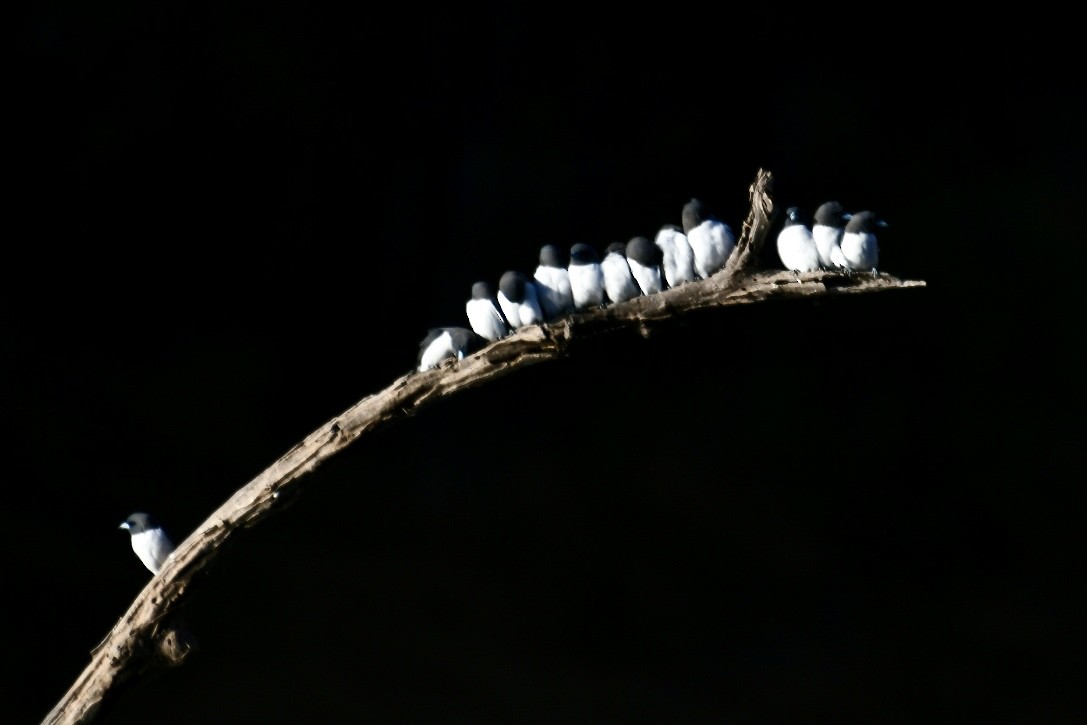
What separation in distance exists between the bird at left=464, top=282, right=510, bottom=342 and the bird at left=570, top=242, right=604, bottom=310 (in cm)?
27

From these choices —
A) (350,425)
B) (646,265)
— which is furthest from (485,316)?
(350,425)

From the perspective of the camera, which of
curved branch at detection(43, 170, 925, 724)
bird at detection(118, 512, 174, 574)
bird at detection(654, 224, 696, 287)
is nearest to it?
curved branch at detection(43, 170, 925, 724)

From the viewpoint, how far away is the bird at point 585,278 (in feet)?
16.0

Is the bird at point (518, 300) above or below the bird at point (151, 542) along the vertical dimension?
above

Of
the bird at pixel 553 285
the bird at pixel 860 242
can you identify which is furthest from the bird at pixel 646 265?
the bird at pixel 860 242

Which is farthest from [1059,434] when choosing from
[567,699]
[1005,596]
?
[567,699]

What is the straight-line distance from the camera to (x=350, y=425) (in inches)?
167

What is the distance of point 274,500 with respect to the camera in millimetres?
4254

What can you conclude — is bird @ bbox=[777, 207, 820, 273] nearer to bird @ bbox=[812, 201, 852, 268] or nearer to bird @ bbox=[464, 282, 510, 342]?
bird @ bbox=[812, 201, 852, 268]

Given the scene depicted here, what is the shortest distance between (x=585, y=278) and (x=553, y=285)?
0.11 metres

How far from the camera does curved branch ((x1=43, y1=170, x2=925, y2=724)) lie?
163 inches

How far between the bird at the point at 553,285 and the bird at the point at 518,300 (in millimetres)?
66

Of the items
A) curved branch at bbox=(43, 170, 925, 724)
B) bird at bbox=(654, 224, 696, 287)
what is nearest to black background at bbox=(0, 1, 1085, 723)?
bird at bbox=(654, 224, 696, 287)

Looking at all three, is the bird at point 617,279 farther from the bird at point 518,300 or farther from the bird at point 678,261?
the bird at point 518,300
